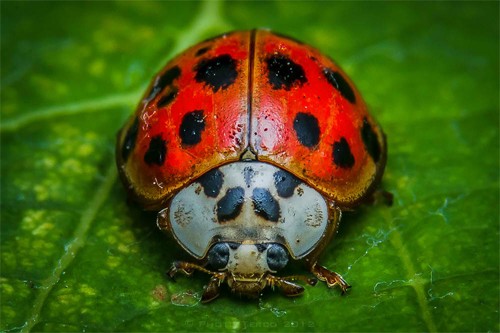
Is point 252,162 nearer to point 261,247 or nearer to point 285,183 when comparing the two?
point 285,183

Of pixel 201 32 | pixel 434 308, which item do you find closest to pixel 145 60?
pixel 201 32

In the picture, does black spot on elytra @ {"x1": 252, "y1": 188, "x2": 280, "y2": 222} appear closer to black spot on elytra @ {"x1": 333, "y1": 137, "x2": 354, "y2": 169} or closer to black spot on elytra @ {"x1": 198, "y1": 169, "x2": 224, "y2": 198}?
black spot on elytra @ {"x1": 198, "y1": 169, "x2": 224, "y2": 198}

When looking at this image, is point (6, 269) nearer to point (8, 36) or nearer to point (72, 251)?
point (72, 251)

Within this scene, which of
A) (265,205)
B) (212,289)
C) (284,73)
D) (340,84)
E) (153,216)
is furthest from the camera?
(153,216)

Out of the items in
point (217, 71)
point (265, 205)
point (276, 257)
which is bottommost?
point (276, 257)

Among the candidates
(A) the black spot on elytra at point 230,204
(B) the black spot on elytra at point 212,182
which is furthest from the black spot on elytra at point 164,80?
(A) the black spot on elytra at point 230,204

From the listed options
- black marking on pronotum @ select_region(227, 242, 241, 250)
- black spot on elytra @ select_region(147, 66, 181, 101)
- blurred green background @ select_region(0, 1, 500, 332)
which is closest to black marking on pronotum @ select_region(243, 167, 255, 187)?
black marking on pronotum @ select_region(227, 242, 241, 250)

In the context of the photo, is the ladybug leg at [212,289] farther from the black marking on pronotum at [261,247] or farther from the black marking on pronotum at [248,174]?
the black marking on pronotum at [248,174]

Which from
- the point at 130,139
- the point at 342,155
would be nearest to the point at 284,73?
the point at 342,155
